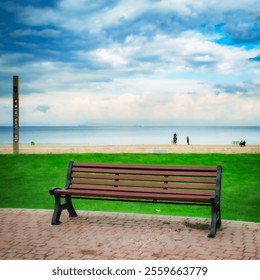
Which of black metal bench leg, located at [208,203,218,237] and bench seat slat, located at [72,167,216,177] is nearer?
black metal bench leg, located at [208,203,218,237]

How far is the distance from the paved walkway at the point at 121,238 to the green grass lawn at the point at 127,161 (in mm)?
999

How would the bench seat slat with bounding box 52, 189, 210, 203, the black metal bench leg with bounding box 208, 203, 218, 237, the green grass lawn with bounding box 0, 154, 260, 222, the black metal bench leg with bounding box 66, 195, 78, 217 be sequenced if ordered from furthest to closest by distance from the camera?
1. the green grass lawn with bounding box 0, 154, 260, 222
2. the black metal bench leg with bounding box 66, 195, 78, 217
3. the bench seat slat with bounding box 52, 189, 210, 203
4. the black metal bench leg with bounding box 208, 203, 218, 237

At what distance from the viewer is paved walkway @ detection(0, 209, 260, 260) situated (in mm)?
4879

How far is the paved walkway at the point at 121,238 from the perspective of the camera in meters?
4.88

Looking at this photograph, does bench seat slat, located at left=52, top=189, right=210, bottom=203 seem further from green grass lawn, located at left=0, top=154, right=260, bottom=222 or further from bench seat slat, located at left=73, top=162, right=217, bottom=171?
green grass lawn, located at left=0, top=154, right=260, bottom=222

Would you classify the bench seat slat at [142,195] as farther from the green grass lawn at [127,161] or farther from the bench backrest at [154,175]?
the green grass lawn at [127,161]

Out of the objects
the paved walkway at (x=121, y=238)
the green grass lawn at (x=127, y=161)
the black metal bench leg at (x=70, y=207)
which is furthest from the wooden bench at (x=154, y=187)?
the green grass lawn at (x=127, y=161)

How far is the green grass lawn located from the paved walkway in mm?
999

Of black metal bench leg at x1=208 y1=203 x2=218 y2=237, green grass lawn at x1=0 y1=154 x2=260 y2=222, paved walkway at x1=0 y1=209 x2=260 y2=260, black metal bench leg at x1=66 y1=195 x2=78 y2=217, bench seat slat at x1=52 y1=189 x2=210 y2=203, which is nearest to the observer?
paved walkway at x1=0 y1=209 x2=260 y2=260

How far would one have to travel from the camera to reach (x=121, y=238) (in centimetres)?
558

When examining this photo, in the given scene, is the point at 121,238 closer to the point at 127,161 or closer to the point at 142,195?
the point at 142,195

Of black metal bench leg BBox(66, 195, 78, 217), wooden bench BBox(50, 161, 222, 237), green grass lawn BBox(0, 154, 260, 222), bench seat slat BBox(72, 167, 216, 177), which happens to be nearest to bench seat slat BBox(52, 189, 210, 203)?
wooden bench BBox(50, 161, 222, 237)

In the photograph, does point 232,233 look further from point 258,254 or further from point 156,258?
point 156,258

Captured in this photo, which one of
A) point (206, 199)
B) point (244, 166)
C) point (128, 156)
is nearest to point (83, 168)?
point (206, 199)
